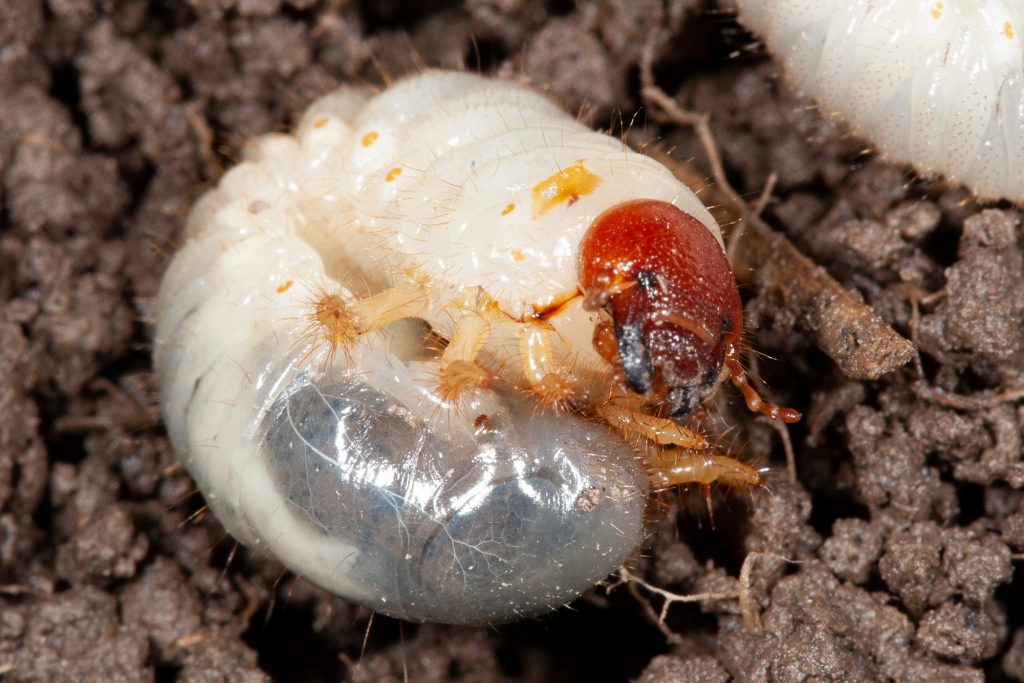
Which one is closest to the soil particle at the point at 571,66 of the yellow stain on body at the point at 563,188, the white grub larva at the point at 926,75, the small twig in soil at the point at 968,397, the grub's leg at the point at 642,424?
the white grub larva at the point at 926,75

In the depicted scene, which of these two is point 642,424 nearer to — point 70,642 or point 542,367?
point 542,367

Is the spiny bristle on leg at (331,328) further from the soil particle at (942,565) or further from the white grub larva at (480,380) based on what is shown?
the soil particle at (942,565)

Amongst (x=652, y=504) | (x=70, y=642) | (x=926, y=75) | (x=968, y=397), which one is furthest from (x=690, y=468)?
(x=70, y=642)

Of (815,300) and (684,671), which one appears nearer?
(684,671)

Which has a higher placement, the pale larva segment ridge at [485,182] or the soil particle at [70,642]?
the pale larva segment ridge at [485,182]

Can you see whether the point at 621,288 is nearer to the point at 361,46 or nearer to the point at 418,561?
the point at 418,561

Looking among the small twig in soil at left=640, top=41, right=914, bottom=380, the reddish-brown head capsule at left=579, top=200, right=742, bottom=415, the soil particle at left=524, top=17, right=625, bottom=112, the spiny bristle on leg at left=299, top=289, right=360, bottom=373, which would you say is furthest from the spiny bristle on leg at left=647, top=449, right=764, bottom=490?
the soil particle at left=524, top=17, right=625, bottom=112
